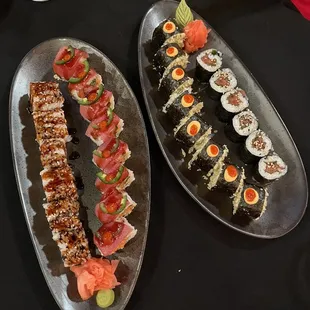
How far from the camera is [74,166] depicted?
11.0 ft

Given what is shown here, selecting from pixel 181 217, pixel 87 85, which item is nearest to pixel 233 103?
pixel 181 217

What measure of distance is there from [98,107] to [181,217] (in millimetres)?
953

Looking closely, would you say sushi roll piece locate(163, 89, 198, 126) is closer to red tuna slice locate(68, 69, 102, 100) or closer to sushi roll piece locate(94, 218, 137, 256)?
red tuna slice locate(68, 69, 102, 100)

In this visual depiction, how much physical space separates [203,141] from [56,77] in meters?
1.18

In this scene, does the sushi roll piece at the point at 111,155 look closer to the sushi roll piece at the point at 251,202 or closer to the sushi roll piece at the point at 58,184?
the sushi roll piece at the point at 58,184

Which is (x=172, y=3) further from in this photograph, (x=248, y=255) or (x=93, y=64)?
(x=248, y=255)

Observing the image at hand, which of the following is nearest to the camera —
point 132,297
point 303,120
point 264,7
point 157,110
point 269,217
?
point 132,297

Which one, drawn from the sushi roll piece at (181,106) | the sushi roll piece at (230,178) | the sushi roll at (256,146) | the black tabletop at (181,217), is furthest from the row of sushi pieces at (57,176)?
the sushi roll at (256,146)

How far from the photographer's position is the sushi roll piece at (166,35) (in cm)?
362

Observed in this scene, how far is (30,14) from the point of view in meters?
3.89

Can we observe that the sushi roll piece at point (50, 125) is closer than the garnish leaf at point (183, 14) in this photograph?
Yes

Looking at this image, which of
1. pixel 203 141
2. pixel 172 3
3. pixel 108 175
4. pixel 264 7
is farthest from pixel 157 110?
pixel 264 7

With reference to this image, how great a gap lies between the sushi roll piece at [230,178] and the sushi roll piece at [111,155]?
2.19 ft

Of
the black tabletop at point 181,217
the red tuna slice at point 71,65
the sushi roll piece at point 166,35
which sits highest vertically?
the sushi roll piece at point 166,35
